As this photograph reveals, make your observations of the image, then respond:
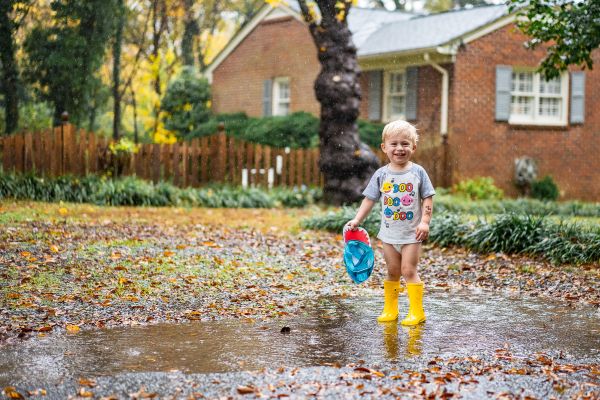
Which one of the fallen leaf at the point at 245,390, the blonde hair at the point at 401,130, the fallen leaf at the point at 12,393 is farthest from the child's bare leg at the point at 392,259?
the fallen leaf at the point at 12,393

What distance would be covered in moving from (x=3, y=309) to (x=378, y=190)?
109 inches

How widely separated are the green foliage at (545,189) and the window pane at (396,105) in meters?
3.77

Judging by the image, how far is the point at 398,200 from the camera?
5.86 m

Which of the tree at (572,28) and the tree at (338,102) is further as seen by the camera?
the tree at (338,102)

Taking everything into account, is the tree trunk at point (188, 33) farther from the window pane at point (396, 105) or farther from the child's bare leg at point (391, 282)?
the child's bare leg at point (391, 282)

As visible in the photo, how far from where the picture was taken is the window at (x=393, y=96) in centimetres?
2151

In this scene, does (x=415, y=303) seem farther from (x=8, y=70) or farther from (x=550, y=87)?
(x=550, y=87)

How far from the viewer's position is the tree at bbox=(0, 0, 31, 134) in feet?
49.8

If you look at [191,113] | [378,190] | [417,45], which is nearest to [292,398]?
[378,190]

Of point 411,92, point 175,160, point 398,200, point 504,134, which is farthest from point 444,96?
point 398,200

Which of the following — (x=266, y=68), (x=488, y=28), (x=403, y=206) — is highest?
(x=488, y=28)

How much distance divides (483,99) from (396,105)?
251 cm

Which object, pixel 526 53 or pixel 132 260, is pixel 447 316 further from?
pixel 526 53

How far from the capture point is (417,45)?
2014 cm
